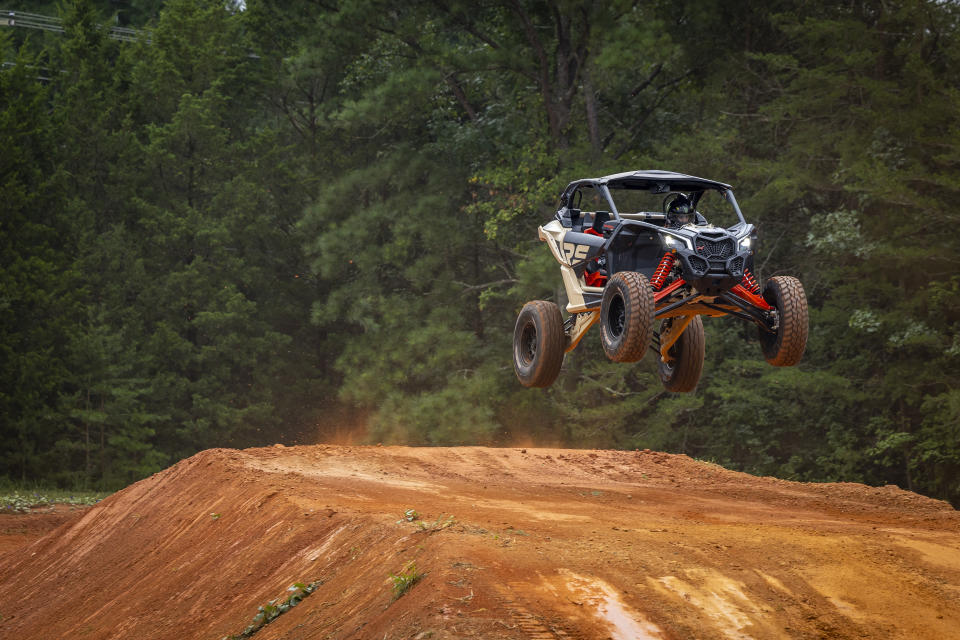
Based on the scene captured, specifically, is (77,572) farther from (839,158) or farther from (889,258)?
(839,158)

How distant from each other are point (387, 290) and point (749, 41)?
16.2 meters

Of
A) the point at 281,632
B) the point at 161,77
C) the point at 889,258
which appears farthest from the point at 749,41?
the point at 281,632

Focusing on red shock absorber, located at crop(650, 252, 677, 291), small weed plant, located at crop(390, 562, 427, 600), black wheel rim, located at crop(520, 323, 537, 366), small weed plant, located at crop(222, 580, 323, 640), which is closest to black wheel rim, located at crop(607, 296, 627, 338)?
red shock absorber, located at crop(650, 252, 677, 291)

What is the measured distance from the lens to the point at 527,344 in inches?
576

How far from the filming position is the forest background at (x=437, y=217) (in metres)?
24.8

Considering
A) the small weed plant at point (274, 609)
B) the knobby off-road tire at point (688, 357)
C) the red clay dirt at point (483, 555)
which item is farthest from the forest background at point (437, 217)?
the small weed plant at point (274, 609)

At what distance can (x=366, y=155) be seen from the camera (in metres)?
41.7

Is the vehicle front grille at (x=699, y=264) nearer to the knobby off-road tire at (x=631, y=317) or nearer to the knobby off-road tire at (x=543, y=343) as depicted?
the knobby off-road tire at (x=631, y=317)

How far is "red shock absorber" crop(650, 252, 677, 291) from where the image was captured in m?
12.0

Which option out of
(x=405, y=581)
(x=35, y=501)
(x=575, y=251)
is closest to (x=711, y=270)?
(x=575, y=251)

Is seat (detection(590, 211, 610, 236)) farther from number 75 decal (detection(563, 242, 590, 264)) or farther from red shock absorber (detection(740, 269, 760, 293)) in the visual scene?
red shock absorber (detection(740, 269, 760, 293))

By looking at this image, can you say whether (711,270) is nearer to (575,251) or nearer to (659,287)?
(659,287)

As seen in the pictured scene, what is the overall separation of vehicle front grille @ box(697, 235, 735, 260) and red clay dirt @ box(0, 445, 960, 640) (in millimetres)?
2973

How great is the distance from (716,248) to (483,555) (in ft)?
17.6
